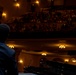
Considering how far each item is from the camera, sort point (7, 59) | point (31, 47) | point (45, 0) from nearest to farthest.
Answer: point (7, 59) < point (31, 47) < point (45, 0)

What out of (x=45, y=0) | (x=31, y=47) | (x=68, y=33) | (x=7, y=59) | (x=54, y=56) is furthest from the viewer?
(x=54, y=56)

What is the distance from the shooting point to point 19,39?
725 inches

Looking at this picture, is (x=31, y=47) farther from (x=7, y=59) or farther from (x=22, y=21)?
(x=7, y=59)

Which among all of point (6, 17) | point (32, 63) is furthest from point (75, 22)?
point (32, 63)

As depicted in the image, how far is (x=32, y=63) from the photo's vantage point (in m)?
28.2

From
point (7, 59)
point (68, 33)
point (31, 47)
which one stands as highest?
point (7, 59)

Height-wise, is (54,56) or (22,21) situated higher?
(22,21)

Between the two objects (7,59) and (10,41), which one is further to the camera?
(10,41)

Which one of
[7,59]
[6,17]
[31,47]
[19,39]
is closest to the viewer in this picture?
[7,59]

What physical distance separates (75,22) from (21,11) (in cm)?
948

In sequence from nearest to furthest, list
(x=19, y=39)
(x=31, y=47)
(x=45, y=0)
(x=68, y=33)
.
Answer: (x=68, y=33) < (x=19, y=39) < (x=31, y=47) < (x=45, y=0)

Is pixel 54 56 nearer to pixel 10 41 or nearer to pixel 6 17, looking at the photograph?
pixel 6 17

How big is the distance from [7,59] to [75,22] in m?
15.4

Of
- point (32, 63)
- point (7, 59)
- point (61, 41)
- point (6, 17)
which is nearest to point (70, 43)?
point (61, 41)
